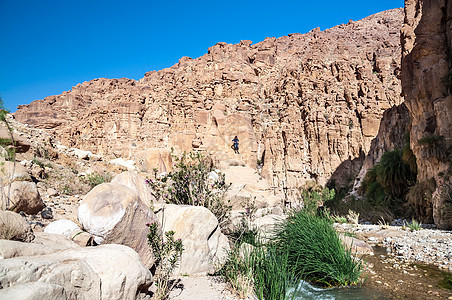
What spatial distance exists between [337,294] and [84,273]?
183 inches

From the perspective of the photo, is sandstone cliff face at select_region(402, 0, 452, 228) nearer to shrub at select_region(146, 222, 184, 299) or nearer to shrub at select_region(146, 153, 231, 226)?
shrub at select_region(146, 153, 231, 226)

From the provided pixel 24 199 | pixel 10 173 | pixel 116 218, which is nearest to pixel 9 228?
pixel 116 218

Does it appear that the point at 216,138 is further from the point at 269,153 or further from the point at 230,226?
the point at 230,226

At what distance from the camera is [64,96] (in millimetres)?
47062

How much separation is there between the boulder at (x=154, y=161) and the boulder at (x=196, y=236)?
1096cm

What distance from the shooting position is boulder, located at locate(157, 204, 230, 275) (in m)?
5.15

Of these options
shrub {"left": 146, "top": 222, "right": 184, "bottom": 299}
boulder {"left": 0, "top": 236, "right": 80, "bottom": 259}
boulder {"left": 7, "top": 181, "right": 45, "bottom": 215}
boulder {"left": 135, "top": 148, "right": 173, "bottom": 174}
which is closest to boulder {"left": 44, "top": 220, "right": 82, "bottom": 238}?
boulder {"left": 0, "top": 236, "right": 80, "bottom": 259}

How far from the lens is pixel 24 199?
519 cm

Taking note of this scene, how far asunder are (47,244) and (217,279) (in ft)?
9.64

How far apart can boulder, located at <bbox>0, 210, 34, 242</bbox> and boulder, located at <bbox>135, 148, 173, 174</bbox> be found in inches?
504

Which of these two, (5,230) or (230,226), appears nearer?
(5,230)

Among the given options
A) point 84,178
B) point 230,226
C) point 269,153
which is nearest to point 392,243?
point 230,226

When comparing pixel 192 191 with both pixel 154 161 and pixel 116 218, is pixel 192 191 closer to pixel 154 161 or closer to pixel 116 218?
pixel 116 218

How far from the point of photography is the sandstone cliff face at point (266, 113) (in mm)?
30312
